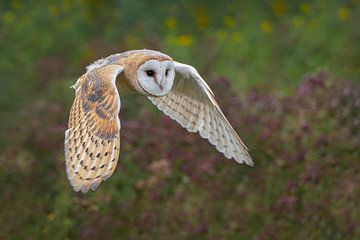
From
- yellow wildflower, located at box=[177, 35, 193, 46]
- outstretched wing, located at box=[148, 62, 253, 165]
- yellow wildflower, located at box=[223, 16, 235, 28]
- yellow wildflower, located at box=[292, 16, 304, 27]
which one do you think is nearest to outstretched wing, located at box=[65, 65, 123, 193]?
outstretched wing, located at box=[148, 62, 253, 165]

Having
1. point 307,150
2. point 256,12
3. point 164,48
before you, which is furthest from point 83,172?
point 256,12

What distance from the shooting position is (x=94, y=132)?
5.73 meters

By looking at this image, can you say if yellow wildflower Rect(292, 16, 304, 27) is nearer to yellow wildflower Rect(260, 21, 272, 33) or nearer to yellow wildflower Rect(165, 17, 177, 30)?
yellow wildflower Rect(260, 21, 272, 33)

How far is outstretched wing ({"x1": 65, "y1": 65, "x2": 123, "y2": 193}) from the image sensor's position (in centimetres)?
546

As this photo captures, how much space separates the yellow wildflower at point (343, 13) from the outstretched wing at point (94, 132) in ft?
17.3

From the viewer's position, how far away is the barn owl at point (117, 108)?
5535 millimetres

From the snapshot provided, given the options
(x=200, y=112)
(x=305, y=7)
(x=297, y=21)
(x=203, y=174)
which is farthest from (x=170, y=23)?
(x=200, y=112)

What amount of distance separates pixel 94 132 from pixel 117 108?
0.16 meters

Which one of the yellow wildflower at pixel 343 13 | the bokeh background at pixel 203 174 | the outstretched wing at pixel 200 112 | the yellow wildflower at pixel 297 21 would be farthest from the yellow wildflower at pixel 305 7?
the outstretched wing at pixel 200 112

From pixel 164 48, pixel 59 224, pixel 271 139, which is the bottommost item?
pixel 59 224

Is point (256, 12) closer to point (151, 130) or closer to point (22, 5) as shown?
point (22, 5)

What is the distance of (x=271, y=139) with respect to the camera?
315 inches

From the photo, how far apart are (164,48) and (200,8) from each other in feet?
6.25

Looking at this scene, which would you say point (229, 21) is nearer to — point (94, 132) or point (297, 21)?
point (297, 21)
